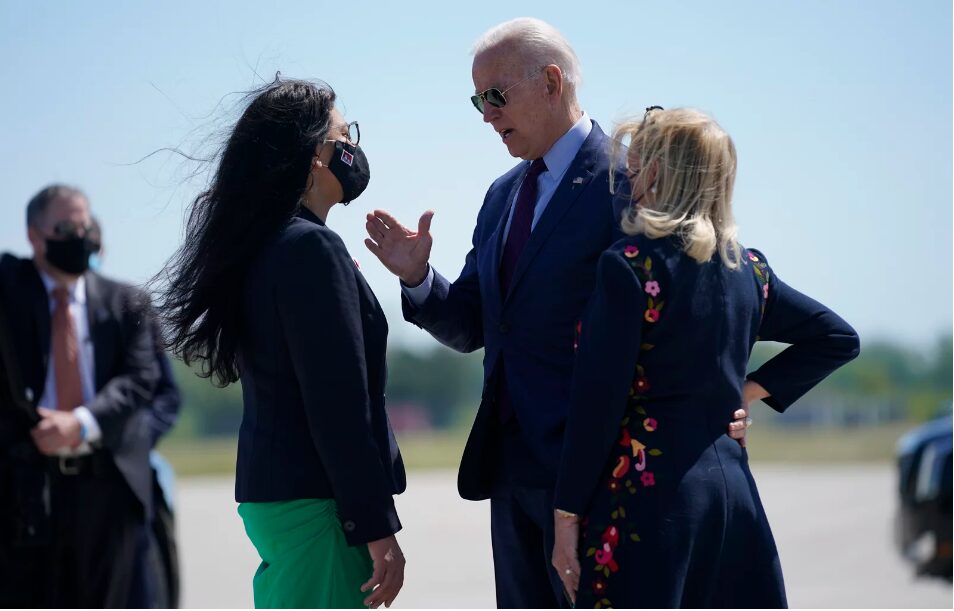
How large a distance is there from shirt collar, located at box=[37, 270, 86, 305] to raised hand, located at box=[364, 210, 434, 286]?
2.01 m

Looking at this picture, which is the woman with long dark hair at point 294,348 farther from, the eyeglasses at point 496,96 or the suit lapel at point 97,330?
the suit lapel at point 97,330

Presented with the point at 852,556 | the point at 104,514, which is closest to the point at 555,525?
the point at 104,514

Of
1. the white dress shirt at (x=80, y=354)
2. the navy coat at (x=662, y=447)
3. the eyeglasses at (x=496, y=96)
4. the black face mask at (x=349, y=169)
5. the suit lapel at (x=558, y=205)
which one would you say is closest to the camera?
the navy coat at (x=662, y=447)

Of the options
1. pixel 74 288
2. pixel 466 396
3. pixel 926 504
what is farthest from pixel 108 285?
pixel 466 396

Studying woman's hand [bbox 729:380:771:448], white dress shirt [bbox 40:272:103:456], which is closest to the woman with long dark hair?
woman's hand [bbox 729:380:771:448]

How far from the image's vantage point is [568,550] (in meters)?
2.80

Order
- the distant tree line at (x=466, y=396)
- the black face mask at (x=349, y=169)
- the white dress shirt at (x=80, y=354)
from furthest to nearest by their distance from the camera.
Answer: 1. the distant tree line at (x=466, y=396)
2. the white dress shirt at (x=80, y=354)
3. the black face mask at (x=349, y=169)

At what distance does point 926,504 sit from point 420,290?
5036 millimetres

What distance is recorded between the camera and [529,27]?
141 inches

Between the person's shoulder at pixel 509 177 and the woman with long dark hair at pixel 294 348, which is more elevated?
the person's shoulder at pixel 509 177

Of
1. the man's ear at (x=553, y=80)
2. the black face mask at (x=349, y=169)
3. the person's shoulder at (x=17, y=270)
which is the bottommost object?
the person's shoulder at (x=17, y=270)

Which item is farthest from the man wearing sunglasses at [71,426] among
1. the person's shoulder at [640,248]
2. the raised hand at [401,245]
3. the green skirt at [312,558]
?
the person's shoulder at [640,248]

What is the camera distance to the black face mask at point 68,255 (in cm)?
505

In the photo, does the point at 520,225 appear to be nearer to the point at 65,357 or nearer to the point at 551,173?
the point at 551,173
